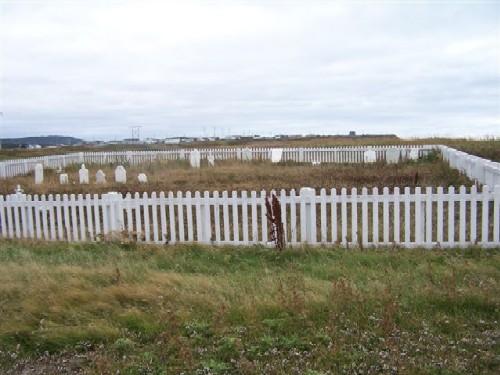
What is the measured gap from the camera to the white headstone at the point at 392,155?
2353 cm

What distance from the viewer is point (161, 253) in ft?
23.4

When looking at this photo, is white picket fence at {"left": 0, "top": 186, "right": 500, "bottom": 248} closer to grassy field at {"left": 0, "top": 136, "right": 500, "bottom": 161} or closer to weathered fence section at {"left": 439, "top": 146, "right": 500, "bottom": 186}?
weathered fence section at {"left": 439, "top": 146, "right": 500, "bottom": 186}

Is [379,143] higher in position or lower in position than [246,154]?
higher

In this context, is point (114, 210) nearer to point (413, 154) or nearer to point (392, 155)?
point (392, 155)

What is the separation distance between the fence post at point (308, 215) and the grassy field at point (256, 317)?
1.00 meters

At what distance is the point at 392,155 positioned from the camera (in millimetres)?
23953

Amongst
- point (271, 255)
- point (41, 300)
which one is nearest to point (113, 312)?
point (41, 300)

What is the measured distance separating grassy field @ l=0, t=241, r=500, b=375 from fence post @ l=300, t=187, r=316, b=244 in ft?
3.29

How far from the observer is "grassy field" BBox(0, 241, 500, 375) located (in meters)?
3.60

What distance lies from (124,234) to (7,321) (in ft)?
11.0

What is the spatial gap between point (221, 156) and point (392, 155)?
32.4 feet

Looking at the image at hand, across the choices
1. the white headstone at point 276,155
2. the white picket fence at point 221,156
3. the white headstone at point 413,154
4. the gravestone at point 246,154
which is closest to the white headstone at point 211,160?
the white picket fence at point 221,156

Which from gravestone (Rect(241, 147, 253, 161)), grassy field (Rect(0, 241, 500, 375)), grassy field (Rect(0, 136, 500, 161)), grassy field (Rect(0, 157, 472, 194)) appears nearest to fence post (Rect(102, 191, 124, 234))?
grassy field (Rect(0, 241, 500, 375))

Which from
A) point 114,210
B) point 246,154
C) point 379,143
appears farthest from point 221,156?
point 114,210
